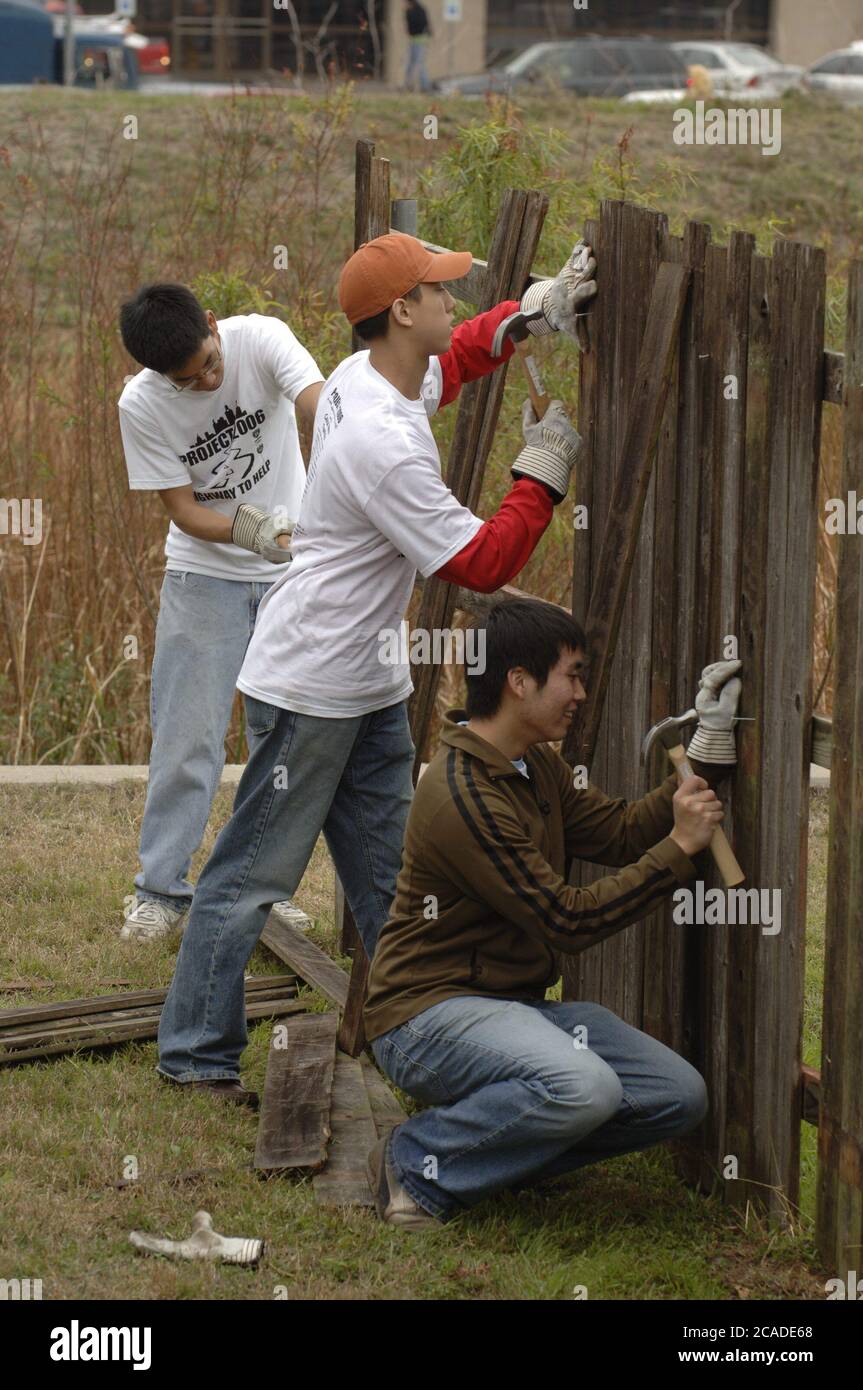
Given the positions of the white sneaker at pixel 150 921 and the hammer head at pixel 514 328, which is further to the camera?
the white sneaker at pixel 150 921

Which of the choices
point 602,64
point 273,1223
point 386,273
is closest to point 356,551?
point 386,273

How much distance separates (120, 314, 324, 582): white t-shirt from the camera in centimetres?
502

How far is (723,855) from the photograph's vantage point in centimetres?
337

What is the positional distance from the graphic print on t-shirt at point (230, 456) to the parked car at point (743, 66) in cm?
2306

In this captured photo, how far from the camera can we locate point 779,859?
10.9 feet

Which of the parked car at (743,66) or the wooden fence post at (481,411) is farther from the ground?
the parked car at (743,66)

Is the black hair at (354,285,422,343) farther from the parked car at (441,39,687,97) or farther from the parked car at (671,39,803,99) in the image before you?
the parked car at (441,39,687,97)

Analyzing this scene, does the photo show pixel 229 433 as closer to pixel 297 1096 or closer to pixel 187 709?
pixel 187 709

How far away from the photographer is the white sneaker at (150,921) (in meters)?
5.30

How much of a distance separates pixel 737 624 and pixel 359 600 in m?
0.90

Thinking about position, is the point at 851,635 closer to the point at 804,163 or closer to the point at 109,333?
the point at 109,333

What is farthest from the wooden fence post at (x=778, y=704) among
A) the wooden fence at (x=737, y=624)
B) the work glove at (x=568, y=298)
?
the work glove at (x=568, y=298)

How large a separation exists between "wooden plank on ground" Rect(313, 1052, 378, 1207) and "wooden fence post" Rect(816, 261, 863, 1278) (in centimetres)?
Answer: 97

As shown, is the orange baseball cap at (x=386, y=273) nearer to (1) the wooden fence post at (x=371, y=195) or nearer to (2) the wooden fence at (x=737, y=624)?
(2) the wooden fence at (x=737, y=624)
